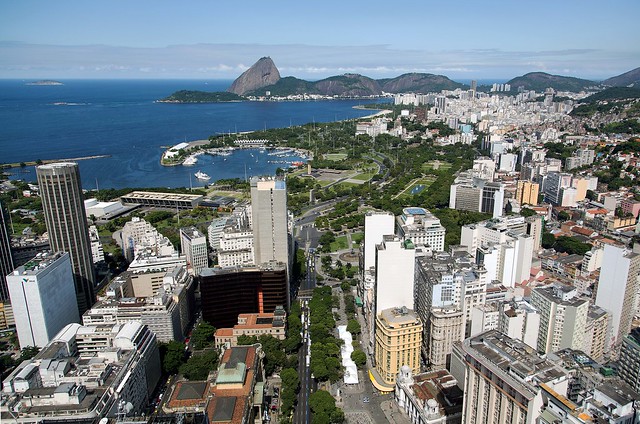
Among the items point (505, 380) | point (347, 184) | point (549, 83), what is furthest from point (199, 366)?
point (549, 83)

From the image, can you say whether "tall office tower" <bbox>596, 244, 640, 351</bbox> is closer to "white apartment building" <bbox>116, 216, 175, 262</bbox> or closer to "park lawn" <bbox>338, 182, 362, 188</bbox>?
"white apartment building" <bbox>116, 216, 175, 262</bbox>

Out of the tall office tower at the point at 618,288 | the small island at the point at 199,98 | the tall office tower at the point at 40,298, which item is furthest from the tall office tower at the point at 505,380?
the small island at the point at 199,98

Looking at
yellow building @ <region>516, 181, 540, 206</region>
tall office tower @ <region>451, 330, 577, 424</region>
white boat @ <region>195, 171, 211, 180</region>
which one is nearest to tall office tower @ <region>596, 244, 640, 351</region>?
tall office tower @ <region>451, 330, 577, 424</region>

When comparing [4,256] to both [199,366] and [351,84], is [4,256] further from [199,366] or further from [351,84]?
[351,84]

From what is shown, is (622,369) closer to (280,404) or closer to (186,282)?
(280,404)

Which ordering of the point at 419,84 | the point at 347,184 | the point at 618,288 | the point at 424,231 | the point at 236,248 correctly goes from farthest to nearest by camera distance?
the point at 419,84
the point at 347,184
the point at 424,231
the point at 236,248
the point at 618,288
